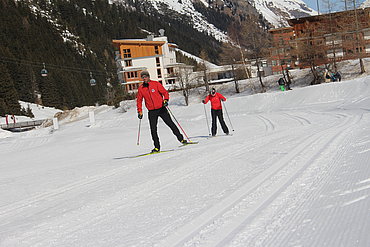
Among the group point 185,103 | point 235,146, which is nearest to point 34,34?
point 185,103

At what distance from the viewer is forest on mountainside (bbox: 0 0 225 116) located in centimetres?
8350

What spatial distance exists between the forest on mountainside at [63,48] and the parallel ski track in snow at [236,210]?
151ft

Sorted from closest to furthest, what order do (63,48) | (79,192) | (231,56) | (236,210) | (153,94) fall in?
(236,210) → (79,192) → (153,94) → (231,56) → (63,48)

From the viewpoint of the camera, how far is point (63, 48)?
120 meters

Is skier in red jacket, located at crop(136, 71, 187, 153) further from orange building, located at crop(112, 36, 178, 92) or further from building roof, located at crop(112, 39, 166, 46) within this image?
building roof, located at crop(112, 39, 166, 46)

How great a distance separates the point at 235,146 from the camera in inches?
259

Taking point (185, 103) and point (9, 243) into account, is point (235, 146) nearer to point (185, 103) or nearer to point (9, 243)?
point (9, 243)

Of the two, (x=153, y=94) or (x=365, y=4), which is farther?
(x=365, y=4)

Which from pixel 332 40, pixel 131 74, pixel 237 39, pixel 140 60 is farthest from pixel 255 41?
pixel 140 60

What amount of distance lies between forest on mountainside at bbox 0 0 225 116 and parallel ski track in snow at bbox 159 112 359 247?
151 ft

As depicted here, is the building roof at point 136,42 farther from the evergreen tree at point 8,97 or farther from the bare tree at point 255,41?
the bare tree at point 255,41

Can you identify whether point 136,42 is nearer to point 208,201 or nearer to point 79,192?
point 79,192

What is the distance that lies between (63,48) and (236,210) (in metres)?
128

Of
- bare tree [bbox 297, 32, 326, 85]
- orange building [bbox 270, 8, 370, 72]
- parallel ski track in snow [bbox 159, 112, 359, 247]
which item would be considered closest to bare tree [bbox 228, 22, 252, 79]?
orange building [bbox 270, 8, 370, 72]
